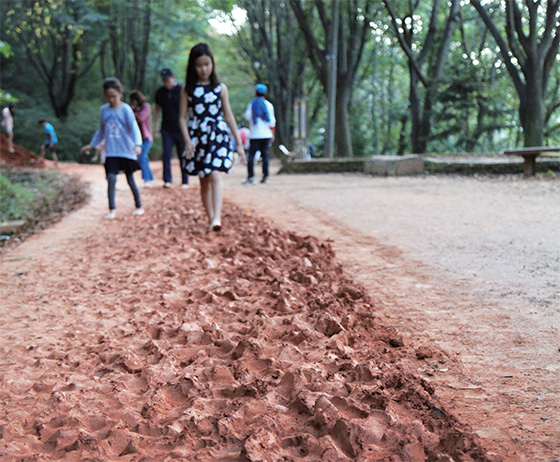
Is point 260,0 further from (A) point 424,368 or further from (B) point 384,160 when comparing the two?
(A) point 424,368

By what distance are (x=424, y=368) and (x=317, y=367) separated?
1.46 feet

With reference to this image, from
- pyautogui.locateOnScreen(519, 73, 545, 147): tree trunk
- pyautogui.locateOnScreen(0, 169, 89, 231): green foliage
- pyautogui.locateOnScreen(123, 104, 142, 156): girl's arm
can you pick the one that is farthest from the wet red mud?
pyautogui.locateOnScreen(519, 73, 545, 147): tree trunk

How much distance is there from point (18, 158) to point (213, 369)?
19615mm

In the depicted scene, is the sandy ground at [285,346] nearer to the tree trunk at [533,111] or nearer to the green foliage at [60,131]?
the tree trunk at [533,111]

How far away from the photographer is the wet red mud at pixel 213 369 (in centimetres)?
196

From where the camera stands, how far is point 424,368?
252 cm

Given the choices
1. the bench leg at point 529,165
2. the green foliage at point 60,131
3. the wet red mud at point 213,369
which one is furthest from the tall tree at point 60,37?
the wet red mud at point 213,369

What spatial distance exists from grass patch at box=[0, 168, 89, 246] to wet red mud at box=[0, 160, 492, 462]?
3252mm

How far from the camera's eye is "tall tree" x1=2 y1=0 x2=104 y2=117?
2405cm

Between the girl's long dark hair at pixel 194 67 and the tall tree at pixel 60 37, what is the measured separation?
18.6m

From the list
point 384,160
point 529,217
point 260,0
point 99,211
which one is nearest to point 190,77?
point 99,211

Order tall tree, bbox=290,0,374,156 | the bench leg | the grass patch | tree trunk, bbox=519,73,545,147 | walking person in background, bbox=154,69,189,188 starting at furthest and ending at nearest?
1. tall tree, bbox=290,0,374,156
2. tree trunk, bbox=519,73,545,147
3. the bench leg
4. walking person in background, bbox=154,69,189,188
5. the grass patch

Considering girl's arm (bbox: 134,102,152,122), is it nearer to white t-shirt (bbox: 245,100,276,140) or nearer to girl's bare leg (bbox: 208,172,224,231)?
white t-shirt (bbox: 245,100,276,140)

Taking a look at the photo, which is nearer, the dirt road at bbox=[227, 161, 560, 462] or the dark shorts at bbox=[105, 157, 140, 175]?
the dirt road at bbox=[227, 161, 560, 462]
